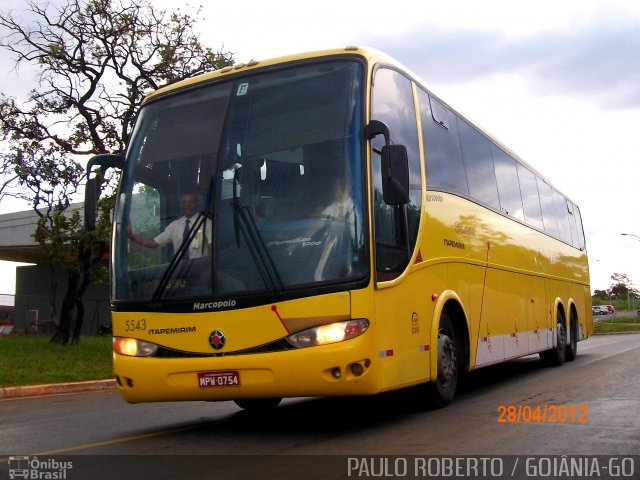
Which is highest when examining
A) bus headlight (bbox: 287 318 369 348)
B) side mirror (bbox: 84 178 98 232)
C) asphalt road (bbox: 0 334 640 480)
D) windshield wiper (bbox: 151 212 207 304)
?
side mirror (bbox: 84 178 98 232)

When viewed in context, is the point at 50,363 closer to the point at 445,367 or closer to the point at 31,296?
the point at 445,367

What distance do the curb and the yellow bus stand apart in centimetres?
664

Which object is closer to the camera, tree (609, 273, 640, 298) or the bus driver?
the bus driver

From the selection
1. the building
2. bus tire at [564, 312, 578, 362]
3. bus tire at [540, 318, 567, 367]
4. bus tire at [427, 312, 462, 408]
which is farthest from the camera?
the building

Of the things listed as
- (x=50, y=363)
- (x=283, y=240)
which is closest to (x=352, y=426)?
(x=283, y=240)

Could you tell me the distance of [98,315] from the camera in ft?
132

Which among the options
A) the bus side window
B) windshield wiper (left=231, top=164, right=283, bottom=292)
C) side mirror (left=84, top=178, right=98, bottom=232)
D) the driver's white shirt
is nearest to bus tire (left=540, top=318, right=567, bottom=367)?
the bus side window

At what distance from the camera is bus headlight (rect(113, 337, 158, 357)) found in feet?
23.5

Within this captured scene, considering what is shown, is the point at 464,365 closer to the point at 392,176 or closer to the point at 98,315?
the point at 392,176

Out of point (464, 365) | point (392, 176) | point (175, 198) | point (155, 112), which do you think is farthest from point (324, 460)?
point (155, 112)

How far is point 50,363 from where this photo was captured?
54.9 feet

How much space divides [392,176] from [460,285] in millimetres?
2772

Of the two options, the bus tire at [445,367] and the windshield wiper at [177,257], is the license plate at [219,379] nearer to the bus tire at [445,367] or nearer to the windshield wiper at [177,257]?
the windshield wiper at [177,257]

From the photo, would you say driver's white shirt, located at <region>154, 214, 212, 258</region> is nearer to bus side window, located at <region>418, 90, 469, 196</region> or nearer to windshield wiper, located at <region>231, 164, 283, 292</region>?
windshield wiper, located at <region>231, 164, 283, 292</region>
